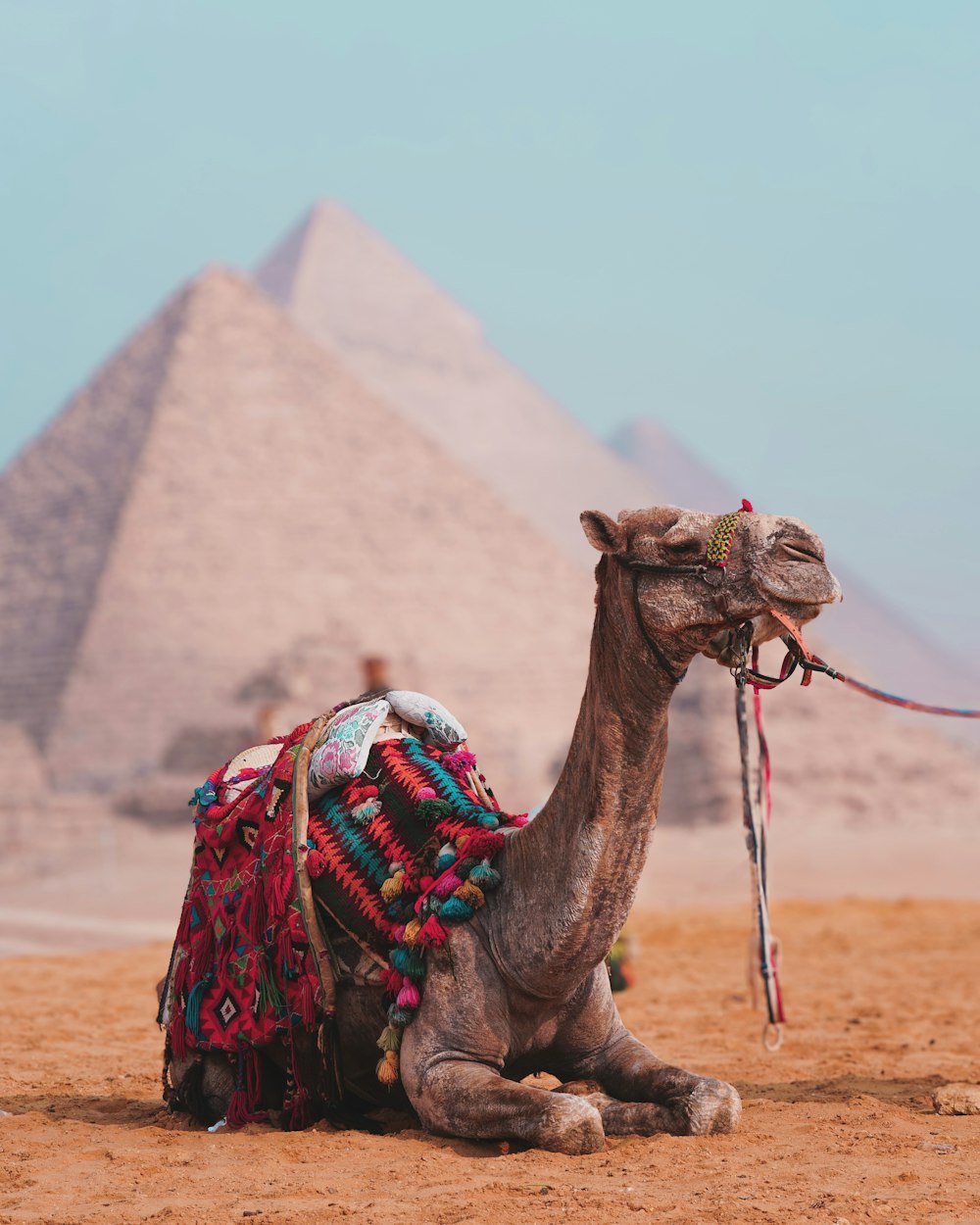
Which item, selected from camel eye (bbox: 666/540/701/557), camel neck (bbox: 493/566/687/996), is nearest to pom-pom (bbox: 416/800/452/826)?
camel neck (bbox: 493/566/687/996)

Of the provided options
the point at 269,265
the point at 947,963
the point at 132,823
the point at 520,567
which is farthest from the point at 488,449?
the point at 947,963

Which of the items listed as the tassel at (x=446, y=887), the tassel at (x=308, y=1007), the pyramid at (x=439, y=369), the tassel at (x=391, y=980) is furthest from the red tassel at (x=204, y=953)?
the pyramid at (x=439, y=369)

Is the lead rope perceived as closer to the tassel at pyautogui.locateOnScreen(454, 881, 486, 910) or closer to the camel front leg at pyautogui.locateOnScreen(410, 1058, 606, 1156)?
the tassel at pyautogui.locateOnScreen(454, 881, 486, 910)

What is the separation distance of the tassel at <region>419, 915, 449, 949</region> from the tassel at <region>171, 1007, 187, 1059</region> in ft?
4.06

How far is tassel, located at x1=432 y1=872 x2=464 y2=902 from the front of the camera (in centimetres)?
534

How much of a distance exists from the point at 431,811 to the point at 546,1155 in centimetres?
110

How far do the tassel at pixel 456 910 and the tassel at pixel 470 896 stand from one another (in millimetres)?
11

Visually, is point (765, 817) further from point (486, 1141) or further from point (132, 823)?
point (132, 823)

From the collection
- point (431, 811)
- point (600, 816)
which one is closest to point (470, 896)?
point (431, 811)

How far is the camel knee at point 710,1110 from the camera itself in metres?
5.22

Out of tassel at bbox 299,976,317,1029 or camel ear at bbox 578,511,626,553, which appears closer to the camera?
camel ear at bbox 578,511,626,553

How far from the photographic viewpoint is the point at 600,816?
499 cm

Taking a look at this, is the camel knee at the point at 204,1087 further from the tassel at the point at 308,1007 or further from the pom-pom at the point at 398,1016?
the pom-pom at the point at 398,1016

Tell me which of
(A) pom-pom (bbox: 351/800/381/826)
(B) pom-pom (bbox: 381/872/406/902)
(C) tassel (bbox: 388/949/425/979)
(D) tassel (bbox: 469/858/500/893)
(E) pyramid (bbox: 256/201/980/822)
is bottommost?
(C) tassel (bbox: 388/949/425/979)
